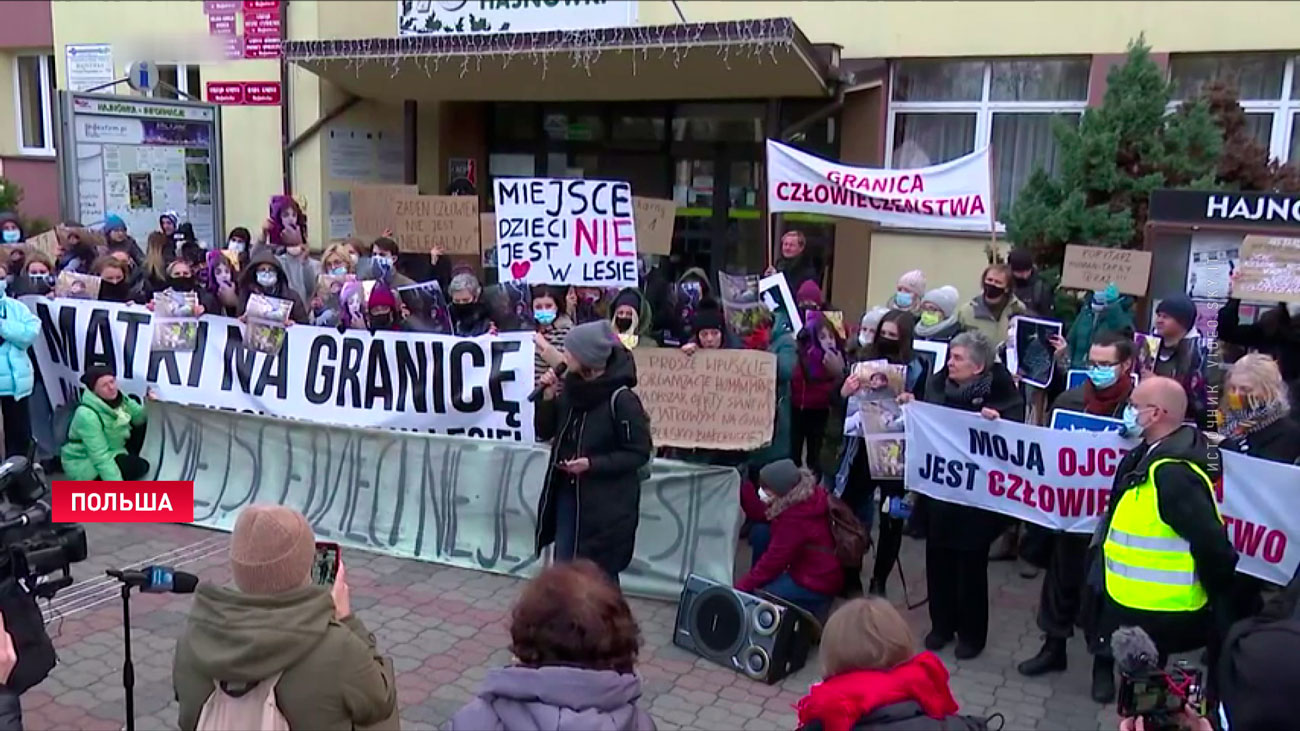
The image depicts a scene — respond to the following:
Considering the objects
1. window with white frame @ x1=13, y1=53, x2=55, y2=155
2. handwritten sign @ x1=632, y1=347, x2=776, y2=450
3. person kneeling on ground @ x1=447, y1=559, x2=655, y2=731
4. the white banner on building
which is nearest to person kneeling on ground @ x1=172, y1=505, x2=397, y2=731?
person kneeling on ground @ x1=447, y1=559, x2=655, y2=731

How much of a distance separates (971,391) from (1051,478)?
0.58 m

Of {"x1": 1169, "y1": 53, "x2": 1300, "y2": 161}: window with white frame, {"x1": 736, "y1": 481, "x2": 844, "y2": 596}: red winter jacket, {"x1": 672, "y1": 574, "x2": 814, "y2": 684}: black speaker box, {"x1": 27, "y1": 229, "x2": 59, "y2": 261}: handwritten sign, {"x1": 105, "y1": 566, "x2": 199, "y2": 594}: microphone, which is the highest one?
{"x1": 1169, "y1": 53, "x2": 1300, "y2": 161}: window with white frame

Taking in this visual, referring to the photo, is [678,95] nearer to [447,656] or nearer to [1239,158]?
[1239,158]

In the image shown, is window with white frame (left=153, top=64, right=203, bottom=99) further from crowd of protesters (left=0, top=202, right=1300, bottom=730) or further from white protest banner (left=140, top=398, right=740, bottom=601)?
white protest banner (left=140, top=398, right=740, bottom=601)

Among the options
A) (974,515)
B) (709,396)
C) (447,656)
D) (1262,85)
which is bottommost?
(447,656)

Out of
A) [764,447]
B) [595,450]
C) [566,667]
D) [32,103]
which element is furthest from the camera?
[32,103]

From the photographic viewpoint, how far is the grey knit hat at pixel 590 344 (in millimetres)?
4973

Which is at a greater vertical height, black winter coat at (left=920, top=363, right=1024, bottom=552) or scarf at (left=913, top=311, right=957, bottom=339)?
scarf at (left=913, top=311, right=957, bottom=339)

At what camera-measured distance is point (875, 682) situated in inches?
102

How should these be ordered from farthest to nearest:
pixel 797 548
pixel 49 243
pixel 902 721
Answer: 1. pixel 49 243
2. pixel 797 548
3. pixel 902 721

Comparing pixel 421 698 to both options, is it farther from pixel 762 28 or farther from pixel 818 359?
pixel 762 28

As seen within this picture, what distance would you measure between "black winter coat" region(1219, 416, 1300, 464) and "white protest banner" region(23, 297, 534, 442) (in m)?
3.90

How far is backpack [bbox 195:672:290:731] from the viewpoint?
8.27ft

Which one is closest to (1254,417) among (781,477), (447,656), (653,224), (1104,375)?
(1104,375)
